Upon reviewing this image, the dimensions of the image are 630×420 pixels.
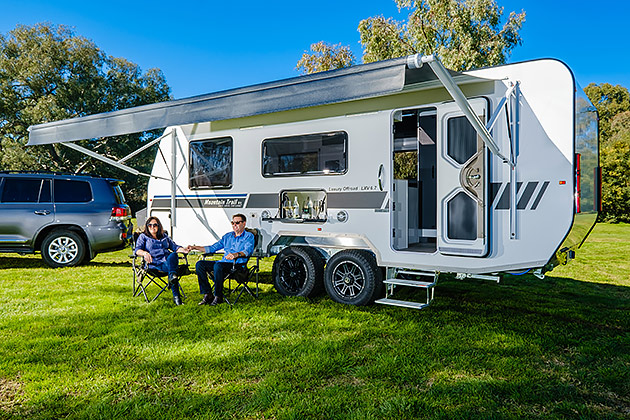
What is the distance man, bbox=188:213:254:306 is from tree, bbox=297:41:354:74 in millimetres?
13119

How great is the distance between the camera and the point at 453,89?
386 cm

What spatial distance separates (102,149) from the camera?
24.5 m

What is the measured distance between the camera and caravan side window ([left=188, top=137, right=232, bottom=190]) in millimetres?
6691

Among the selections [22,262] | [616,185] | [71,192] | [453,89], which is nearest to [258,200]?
[453,89]

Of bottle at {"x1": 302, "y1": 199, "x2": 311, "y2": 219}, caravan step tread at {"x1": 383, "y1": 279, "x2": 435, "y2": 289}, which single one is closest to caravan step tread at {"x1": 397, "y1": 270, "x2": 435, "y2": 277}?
caravan step tread at {"x1": 383, "y1": 279, "x2": 435, "y2": 289}

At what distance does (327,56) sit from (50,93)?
15.4 metres

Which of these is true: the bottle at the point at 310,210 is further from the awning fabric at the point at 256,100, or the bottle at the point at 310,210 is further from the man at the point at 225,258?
the awning fabric at the point at 256,100

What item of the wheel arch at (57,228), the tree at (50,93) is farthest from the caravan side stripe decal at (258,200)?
the tree at (50,93)

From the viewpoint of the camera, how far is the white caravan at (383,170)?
4.44 metres

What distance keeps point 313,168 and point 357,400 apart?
11.0 ft

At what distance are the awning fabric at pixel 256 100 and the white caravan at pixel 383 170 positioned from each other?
16mm

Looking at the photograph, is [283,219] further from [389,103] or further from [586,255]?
[586,255]

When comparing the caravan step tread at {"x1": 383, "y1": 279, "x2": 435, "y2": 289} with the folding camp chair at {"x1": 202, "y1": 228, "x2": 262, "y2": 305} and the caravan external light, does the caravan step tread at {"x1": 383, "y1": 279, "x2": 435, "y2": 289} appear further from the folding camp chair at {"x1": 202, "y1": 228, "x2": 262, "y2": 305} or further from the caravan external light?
the folding camp chair at {"x1": 202, "y1": 228, "x2": 262, "y2": 305}

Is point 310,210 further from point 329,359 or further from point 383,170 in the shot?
point 329,359
